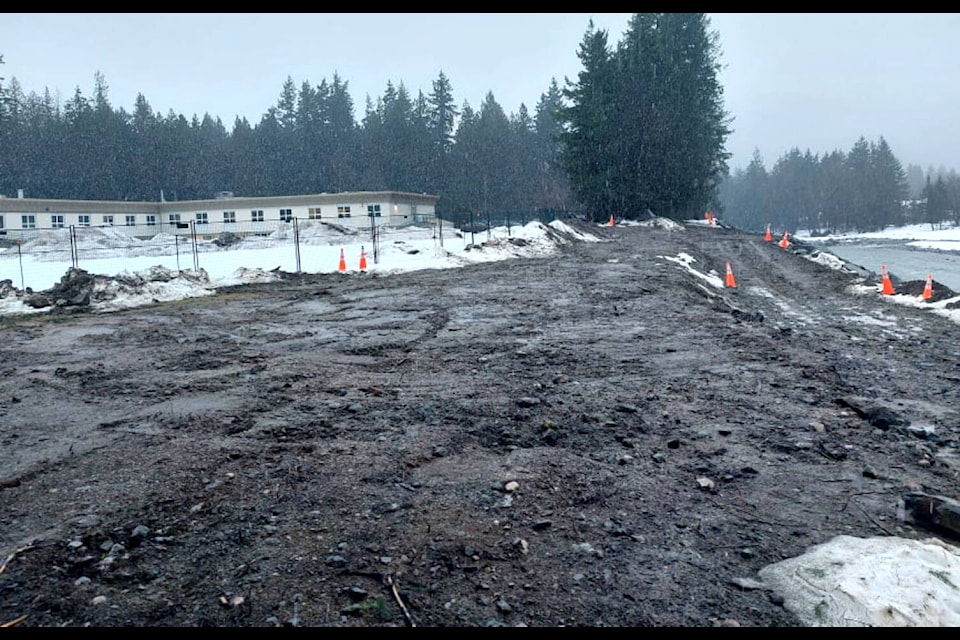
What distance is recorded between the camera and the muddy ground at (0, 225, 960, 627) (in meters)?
3.58

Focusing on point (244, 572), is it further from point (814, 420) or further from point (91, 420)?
point (814, 420)

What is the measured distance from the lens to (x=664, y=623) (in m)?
3.38

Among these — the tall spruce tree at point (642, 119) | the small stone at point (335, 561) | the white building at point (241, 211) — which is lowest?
the small stone at point (335, 561)

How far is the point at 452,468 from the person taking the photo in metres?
5.22

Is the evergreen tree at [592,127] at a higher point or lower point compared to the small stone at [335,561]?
higher

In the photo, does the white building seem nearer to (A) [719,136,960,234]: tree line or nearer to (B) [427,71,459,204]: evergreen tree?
(B) [427,71,459,204]: evergreen tree

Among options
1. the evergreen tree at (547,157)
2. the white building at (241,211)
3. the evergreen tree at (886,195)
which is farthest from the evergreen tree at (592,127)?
the evergreen tree at (886,195)

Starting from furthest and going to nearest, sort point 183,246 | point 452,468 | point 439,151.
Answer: point 439,151 < point 183,246 < point 452,468

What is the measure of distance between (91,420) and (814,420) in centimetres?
654

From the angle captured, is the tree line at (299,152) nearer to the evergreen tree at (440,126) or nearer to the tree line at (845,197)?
the evergreen tree at (440,126)

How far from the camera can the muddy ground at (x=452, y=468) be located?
3.58m

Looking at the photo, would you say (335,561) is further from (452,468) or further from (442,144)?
(442,144)

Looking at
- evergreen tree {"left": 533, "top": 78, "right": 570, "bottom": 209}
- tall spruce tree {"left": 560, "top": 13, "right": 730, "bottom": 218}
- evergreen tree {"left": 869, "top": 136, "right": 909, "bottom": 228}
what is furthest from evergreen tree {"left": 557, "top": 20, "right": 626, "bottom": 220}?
evergreen tree {"left": 869, "top": 136, "right": 909, "bottom": 228}

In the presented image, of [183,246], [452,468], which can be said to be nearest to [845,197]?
[183,246]
